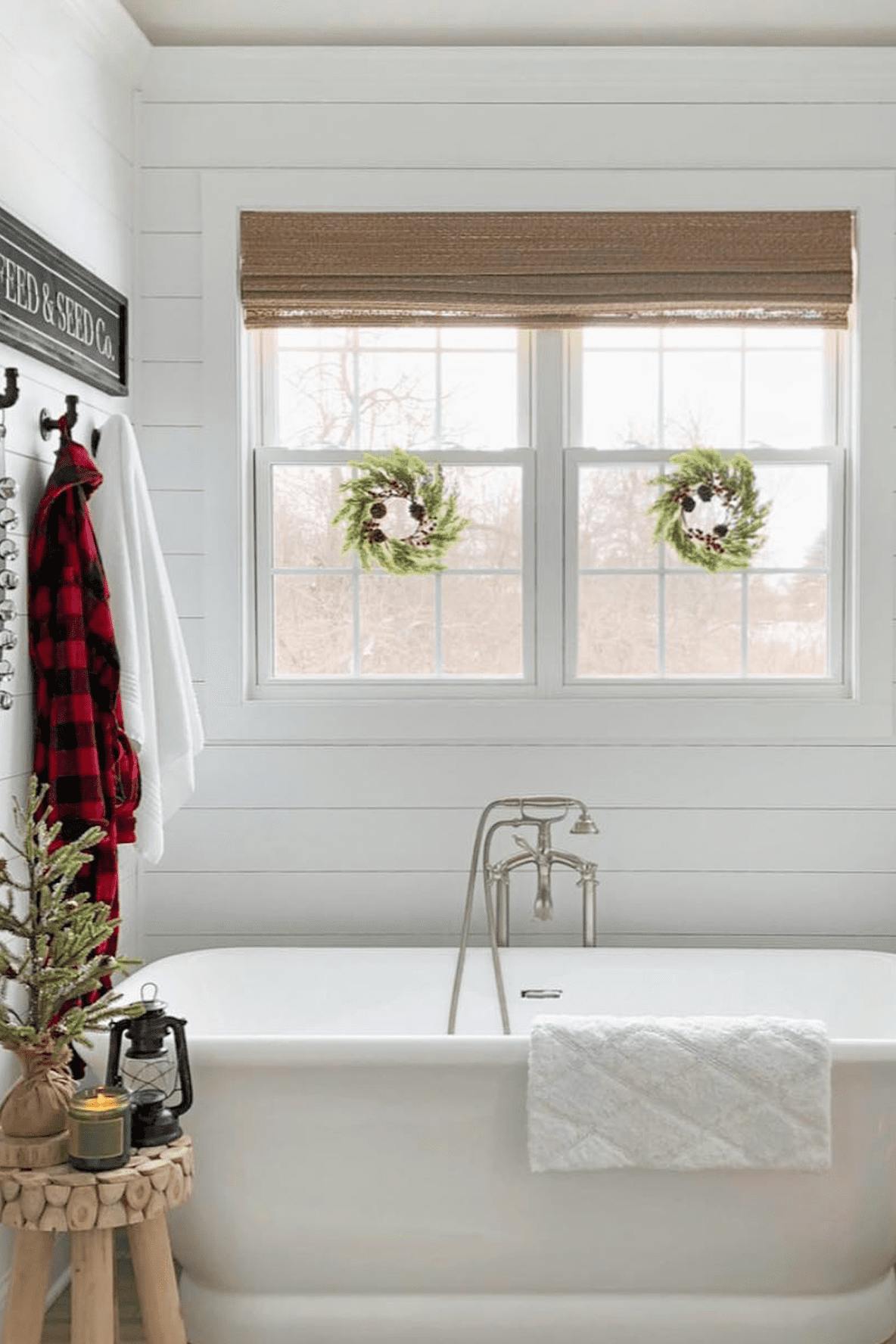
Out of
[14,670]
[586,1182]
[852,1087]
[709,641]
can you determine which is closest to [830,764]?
[709,641]

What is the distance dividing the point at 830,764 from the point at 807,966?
53 cm

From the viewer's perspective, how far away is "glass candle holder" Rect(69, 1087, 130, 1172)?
2.09 meters

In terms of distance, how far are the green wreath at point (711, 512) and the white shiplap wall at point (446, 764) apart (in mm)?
356

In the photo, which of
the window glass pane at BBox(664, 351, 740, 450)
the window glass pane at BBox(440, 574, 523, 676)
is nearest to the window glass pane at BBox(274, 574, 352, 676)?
the window glass pane at BBox(440, 574, 523, 676)

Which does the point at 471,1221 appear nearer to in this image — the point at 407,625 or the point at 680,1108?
the point at 680,1108

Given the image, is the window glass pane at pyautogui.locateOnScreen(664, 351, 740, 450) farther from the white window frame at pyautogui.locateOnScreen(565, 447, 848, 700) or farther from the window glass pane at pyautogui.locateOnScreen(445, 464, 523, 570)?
the window glass pane at pyautogui.locateOnScreen(445, 464, 523, 570)

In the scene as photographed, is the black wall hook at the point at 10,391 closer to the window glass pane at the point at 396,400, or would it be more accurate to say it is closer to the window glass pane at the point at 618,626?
the window glass pane at the point at 396,400

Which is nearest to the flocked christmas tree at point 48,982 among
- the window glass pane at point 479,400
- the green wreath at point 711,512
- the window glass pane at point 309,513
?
the window glass pane at point 309,513

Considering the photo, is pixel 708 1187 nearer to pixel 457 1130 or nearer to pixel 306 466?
pixel 457 1130

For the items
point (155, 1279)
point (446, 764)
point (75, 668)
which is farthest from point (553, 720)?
point (155, 1279)

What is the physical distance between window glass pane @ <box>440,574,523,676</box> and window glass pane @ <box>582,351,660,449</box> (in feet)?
1.52

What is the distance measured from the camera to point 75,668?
2650 millimetres

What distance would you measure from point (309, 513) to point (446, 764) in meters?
0.75

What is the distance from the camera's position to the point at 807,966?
3.18 m
